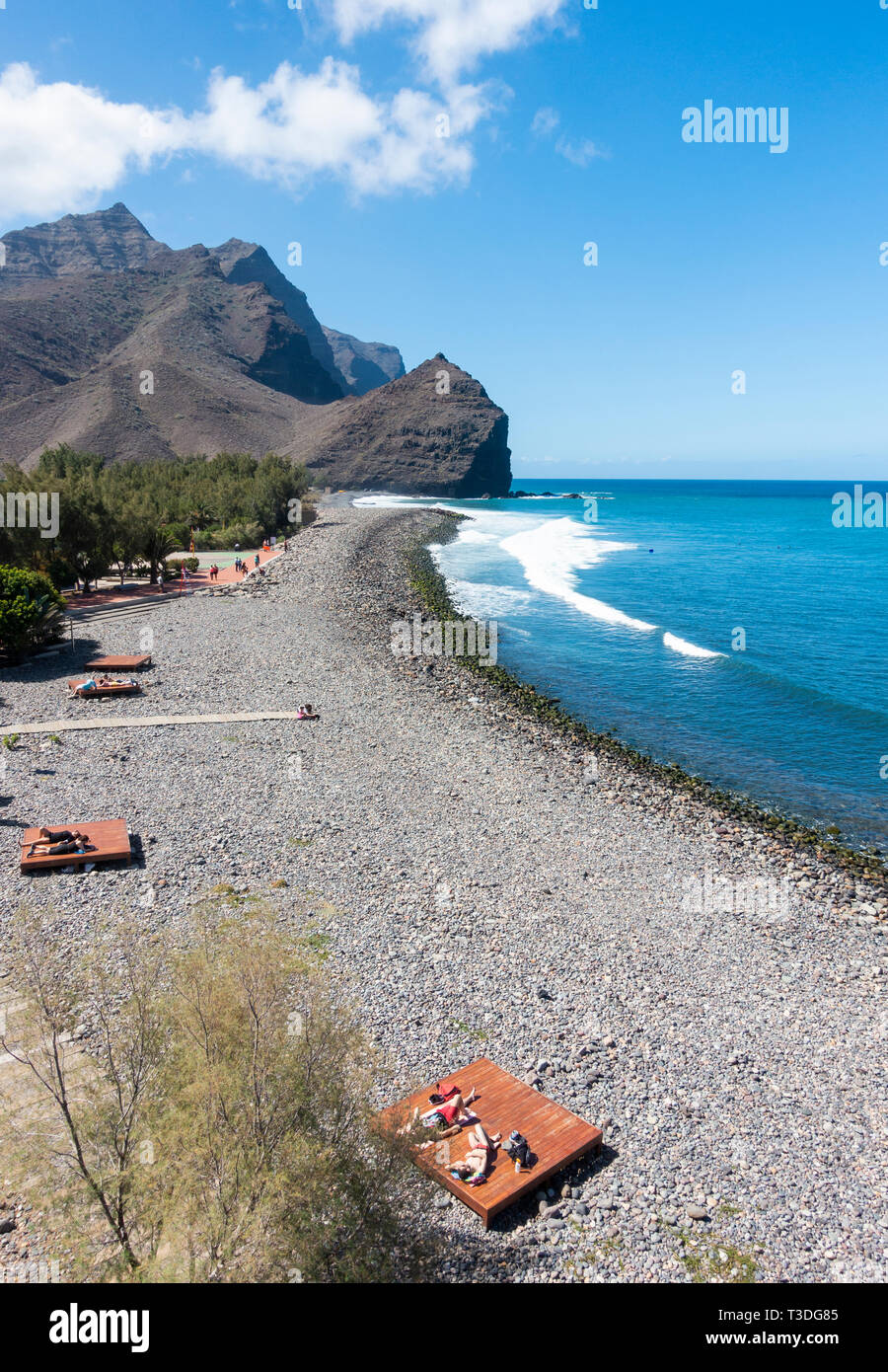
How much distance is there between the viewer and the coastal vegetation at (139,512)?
1200 inches

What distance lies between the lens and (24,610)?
24.5 m

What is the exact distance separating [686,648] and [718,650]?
5.12 ft

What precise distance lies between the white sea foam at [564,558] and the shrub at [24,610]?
29.3 meters

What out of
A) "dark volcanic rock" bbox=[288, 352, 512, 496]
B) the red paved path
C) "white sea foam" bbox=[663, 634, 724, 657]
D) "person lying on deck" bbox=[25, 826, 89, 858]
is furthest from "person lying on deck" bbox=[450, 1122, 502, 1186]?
"dark volcanic rock" bbox=[288, 352, 512, 496]

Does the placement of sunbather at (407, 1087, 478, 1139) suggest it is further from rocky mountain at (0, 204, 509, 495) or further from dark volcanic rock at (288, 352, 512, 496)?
dark volcanic rock at (288, 352, 512, 496)

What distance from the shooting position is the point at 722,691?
30891mm

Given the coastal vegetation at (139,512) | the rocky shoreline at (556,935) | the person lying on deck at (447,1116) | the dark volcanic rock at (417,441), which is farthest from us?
the dark volcanic rock at (417,441)

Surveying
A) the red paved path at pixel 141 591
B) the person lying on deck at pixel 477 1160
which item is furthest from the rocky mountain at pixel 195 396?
the person lying on deck at pixel 477 1160

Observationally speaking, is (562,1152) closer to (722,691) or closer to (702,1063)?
(702,1063)

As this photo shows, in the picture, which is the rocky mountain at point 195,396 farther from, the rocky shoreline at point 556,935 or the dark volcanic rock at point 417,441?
the rocky shoreline at point 556,935

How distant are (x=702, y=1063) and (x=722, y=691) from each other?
2251cm

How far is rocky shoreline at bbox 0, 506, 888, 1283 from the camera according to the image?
812 centimetres

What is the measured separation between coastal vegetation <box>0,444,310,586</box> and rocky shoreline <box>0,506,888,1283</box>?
831 cm
